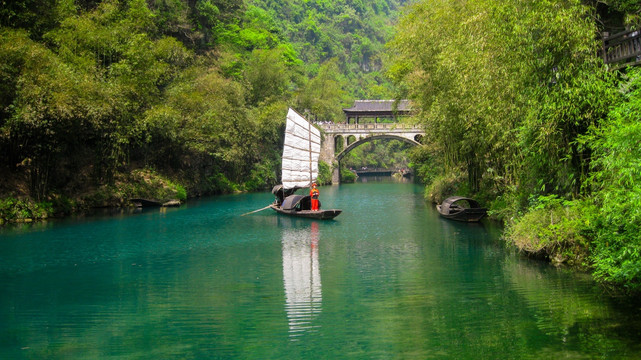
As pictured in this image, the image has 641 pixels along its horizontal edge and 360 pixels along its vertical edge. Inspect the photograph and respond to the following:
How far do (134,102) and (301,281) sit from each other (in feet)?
53.4

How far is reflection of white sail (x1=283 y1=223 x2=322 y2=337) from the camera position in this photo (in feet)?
26.8

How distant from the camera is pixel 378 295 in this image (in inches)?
371

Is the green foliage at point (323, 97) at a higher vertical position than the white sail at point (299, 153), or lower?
higher

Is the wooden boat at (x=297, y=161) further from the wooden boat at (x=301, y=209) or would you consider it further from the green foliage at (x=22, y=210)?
the green foliage at (x=22, y=210)

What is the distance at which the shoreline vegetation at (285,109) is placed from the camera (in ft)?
31.3

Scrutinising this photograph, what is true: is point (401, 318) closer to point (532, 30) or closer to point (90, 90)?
point (532, 30)

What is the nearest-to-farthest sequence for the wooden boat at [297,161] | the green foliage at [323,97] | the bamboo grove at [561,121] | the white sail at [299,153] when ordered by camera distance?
1. the bamboo grove at [561,121]
2. the wooden boat at [297,161]
3. the white sail at [299,153]
4. the green foliage at [323,97]

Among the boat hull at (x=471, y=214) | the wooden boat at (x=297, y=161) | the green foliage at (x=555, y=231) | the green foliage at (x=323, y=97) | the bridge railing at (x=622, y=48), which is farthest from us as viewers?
the green foliage at (x=323, y=97)

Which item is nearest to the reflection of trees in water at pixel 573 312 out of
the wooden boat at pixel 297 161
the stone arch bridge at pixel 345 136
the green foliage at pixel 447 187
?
the green foliage at pixel 447 187

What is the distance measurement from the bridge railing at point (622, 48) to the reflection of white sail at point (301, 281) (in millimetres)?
6499

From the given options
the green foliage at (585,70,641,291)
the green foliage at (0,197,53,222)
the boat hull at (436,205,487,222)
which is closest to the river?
the green foliage at (585,70,641,291)

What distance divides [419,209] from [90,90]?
13.8m

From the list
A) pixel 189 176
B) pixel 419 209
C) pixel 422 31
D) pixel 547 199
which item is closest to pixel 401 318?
pixel 547 199

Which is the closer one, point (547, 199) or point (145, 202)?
point (547, 199)
